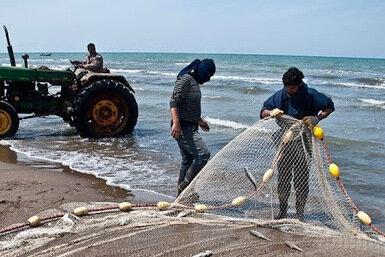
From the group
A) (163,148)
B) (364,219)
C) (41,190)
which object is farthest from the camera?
(163,148)

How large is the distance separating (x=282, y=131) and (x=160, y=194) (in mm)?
2157

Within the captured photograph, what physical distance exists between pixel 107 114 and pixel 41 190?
465 centimetres

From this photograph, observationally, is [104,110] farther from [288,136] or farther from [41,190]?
[288,136]

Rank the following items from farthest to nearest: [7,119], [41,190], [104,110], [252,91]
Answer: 1. [252,91]
2. [104,110]
3. [7,119]
4. [41,190]

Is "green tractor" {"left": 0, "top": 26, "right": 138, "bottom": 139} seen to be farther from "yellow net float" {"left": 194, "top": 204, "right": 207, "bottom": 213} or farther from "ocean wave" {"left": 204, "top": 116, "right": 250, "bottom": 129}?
"yellow net float" {"left": 194, "top": 204, "right": 207, "bottom": 213}

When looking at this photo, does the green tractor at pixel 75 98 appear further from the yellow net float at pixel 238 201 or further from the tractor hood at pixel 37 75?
the yellow net float at pixel 238 201

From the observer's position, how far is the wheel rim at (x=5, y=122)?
1016cm

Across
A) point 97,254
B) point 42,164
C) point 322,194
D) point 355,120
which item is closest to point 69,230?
point 97,254

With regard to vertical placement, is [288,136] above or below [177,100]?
below

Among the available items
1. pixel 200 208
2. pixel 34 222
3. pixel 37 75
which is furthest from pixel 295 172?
pixel 37 75

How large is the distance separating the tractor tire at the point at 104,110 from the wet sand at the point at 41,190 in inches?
101

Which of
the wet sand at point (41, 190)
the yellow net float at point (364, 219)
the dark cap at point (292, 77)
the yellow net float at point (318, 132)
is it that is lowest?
the wet sand at point (41, 190)

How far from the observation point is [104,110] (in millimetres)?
10781

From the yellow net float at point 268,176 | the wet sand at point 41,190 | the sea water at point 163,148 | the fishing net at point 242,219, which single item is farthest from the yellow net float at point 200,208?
the sea water at point 163,148
